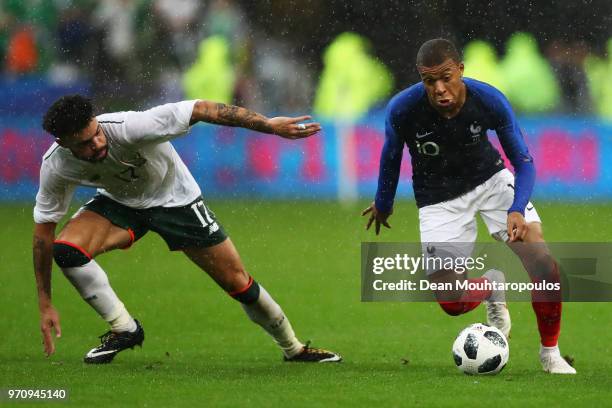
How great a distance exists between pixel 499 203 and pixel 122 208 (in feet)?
7.21

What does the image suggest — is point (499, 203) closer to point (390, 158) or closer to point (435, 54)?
point (390, 158)

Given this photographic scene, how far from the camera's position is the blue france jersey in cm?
712

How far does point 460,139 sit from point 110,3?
11898mm

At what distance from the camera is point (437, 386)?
259 inches

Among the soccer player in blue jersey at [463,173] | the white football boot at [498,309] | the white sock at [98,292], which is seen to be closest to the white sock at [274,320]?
the white sock at [98,292]

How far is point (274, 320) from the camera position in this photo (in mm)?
7625

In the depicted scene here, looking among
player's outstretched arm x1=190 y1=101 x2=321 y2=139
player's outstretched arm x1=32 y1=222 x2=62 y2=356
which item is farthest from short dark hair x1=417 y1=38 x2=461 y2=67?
player's outstretched arm x1=32 y1=222 x2=62 y2=356

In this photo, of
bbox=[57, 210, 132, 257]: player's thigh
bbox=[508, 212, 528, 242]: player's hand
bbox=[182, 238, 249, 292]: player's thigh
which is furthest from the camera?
bbox=[182, 238, 249, 292]: player's thigh

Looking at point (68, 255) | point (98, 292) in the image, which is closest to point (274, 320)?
point (98, 292)

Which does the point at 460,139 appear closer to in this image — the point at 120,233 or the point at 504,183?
the point at 504,183

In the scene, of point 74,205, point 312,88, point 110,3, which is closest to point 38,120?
point 74,205

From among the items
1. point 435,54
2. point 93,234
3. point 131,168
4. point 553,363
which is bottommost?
point 553,363

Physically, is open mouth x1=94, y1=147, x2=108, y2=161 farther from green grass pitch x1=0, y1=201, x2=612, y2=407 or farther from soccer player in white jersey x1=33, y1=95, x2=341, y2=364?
green grass pitch x1=0, y1=201, x2=612, y2=407

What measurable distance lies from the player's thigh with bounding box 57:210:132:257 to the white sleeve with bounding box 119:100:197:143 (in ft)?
2.05
